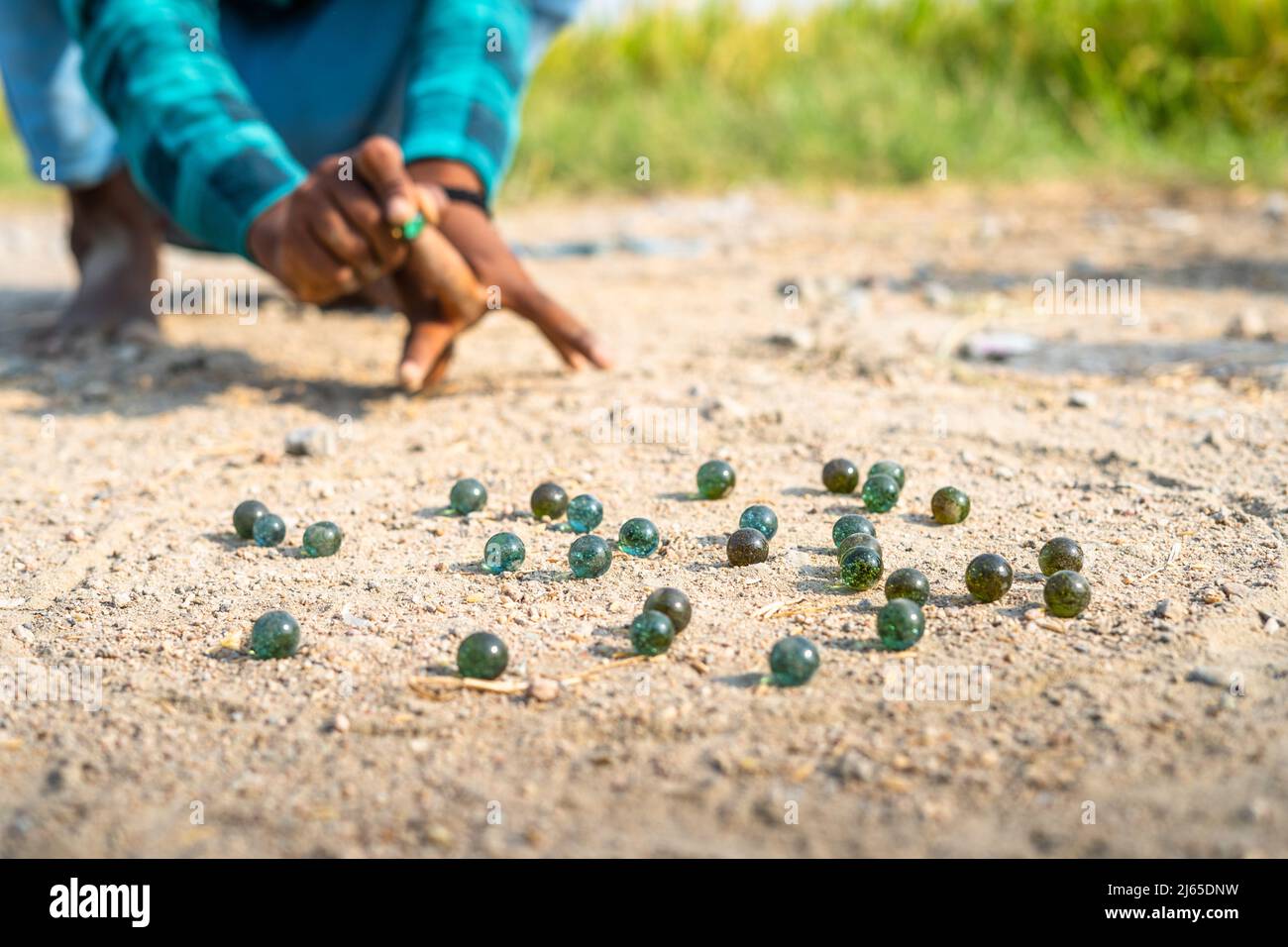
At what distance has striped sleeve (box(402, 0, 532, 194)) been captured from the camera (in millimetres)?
3627

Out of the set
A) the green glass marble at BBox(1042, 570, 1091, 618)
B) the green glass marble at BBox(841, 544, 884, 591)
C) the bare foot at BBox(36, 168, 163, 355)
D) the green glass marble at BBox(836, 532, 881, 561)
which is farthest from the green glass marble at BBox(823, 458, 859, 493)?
the bare foot at BBox(36, 168, 163, 355)

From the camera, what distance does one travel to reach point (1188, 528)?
273 cm

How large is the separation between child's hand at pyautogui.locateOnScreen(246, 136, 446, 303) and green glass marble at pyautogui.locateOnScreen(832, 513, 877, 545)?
4.11ft

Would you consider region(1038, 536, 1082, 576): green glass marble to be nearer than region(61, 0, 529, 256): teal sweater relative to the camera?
Yes

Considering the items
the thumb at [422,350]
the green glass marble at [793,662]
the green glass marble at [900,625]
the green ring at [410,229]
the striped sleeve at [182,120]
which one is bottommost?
the green glass marble at [793,662]

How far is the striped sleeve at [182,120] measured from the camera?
3.39m

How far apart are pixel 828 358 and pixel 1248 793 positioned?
232cm

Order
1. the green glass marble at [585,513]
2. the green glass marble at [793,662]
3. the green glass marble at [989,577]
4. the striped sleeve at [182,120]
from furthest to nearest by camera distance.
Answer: the striped sleeve at [182,120], the green glass marble at [585,513], the green glass marble at [989,577], the green glass marble at [793,662]

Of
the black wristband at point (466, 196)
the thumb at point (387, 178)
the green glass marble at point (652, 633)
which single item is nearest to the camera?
the green glass marble at point (652, 633)

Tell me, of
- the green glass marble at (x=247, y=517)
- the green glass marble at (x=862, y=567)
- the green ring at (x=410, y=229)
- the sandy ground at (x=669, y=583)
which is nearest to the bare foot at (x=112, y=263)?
the sandy ground at (x=669, y=583)

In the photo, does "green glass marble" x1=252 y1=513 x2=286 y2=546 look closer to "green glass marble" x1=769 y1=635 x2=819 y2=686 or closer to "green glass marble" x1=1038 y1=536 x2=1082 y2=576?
"green glass marble" x1=769 y1=635 x2=819 y2=686

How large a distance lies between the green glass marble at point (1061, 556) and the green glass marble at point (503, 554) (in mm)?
1014

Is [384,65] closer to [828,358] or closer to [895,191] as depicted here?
[828,358]

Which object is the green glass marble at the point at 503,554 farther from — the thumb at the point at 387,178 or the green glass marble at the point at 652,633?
the thumb at the point at 387,178
